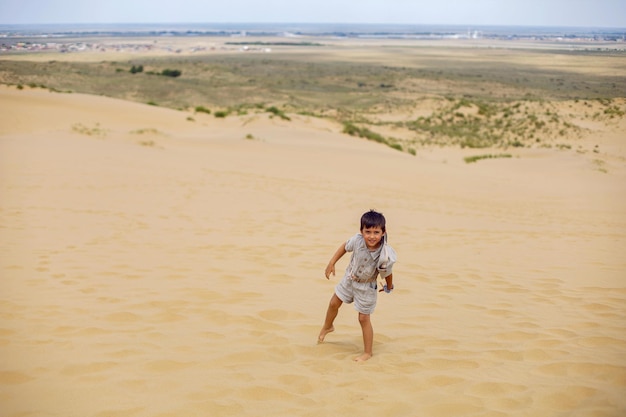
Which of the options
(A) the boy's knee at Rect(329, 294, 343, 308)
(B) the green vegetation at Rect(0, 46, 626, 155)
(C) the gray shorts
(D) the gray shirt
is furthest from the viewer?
(B) the green vegetation at Rect(0, 46, 626, 155)

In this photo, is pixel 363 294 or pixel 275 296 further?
pixel 275 296

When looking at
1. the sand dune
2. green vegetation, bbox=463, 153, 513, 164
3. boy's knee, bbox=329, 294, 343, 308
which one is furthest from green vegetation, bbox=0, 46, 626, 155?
boy's knee, bbox=329, 294, 343, 308

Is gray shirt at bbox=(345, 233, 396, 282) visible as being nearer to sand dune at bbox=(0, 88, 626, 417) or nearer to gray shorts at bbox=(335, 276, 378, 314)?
gray shorts at bbox=(335, 276, 378, 314)

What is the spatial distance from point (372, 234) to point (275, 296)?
1905mm

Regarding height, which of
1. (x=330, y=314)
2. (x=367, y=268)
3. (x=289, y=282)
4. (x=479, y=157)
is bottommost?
(x=479, y=157)

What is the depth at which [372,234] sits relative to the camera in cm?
418

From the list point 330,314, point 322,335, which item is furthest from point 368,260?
point 322,335

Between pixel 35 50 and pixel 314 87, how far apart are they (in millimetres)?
46697

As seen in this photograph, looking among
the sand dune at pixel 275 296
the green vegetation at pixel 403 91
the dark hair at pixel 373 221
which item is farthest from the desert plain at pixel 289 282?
the green vegetation at pixel 403 91

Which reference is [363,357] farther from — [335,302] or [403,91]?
[403,91]

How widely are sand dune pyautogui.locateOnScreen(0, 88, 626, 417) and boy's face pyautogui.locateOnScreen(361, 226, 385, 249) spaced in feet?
2.65

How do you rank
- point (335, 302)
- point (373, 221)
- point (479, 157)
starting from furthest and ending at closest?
1. point (479, 157)
2. point (335, 302)
3. point (373, 221)

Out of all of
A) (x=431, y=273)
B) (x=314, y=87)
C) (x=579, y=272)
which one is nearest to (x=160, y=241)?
(x=431, y=273)

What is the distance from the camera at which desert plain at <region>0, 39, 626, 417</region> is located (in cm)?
363
